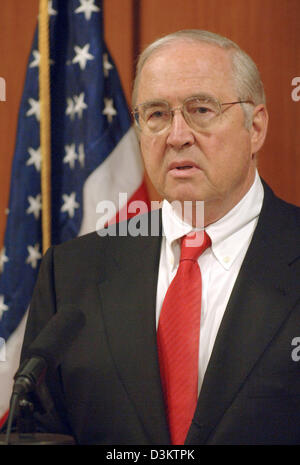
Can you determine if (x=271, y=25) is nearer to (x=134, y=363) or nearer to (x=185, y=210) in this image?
(x=185, y=210)

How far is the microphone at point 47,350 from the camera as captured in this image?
1077mm

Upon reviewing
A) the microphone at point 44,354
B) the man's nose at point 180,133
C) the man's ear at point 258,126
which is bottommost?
the microphone at point 44,354

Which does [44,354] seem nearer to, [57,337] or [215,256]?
[57,337]

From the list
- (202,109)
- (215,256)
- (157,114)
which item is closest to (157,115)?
(157,114)

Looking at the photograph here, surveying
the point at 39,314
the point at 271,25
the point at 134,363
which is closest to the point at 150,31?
the point at 271,25

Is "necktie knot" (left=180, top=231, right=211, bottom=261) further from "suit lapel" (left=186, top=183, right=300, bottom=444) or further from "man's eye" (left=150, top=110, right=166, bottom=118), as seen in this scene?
"man's eye" (left=150, top=110, right=166, bottom=118)

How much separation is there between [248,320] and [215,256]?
221 mm

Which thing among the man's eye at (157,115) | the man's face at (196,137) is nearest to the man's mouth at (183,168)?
the man's face at (196,137)

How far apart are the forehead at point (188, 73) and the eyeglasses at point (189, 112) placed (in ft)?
0.06

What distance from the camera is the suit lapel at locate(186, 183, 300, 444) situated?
1357 mm

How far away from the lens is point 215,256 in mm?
1599

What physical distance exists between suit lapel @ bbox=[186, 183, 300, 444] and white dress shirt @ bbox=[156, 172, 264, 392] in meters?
0.05

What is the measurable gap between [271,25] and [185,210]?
935mm

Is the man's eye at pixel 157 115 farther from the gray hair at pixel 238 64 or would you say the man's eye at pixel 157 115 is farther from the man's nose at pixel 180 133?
the gray hair at pixel 238 64
